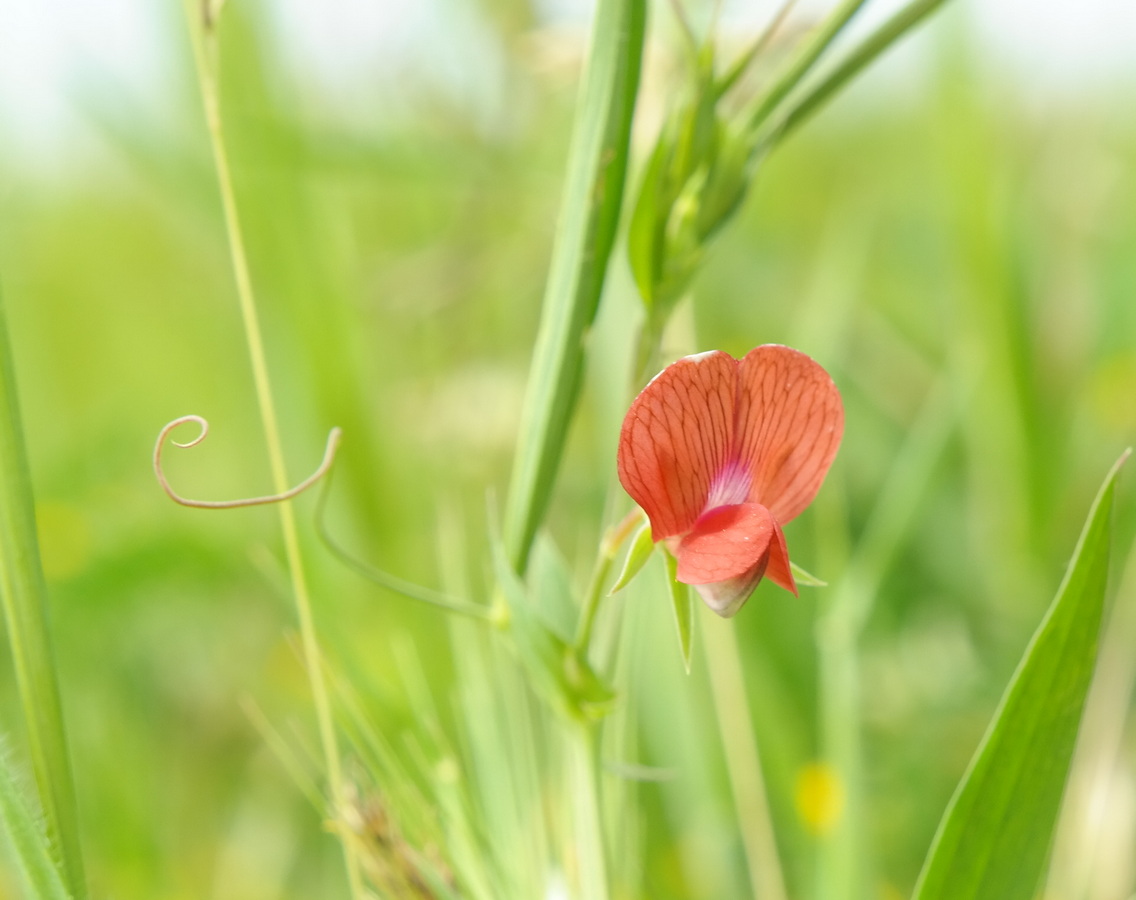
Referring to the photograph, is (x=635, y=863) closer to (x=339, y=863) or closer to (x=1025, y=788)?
(x=1025, y=788)

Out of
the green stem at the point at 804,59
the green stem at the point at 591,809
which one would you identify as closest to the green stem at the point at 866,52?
the green stem at the point at 804,59

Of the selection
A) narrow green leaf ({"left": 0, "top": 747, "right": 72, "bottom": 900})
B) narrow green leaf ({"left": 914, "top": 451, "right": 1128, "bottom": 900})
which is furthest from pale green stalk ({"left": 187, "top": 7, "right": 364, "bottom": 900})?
narrow green leaf ({"left": 914, "top": 451, "right": 1128, "bottom": 900})

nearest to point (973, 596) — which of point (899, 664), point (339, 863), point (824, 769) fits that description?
point (899, 664)

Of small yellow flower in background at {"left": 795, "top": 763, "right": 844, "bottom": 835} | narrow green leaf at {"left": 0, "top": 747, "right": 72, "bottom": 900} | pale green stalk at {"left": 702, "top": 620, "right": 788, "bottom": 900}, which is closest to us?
narrow green leaf at {"left": 0, "top": 747, "right": 72, "bottom": 900}

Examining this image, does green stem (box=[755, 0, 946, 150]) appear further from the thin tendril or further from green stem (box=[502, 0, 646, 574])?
the thin tendril

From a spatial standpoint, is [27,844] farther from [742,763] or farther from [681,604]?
[742,763]

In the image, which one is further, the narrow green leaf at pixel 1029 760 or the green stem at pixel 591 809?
the green stem at pixel 591 809

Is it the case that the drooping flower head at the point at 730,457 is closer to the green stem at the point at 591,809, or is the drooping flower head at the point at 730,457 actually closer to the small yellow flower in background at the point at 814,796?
the green stem at the point at 591,809
